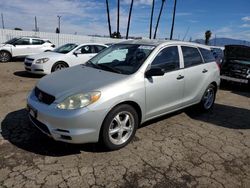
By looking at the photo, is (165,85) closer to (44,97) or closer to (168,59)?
(168,59)

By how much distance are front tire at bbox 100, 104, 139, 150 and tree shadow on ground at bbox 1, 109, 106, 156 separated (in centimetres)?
23

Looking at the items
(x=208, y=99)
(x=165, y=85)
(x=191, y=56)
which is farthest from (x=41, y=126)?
→ (x=208, y=99)

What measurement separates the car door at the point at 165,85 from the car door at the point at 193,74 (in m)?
0.22

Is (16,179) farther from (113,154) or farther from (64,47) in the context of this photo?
(64,47)

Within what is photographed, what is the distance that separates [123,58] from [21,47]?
1193 cm

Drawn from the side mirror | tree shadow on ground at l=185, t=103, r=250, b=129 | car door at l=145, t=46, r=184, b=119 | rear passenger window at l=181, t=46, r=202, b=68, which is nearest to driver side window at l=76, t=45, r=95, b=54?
tree shadow on ground at l=185, t=103, r=250, b=129

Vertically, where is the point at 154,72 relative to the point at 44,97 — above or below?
above

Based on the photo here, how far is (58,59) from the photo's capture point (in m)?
9.39

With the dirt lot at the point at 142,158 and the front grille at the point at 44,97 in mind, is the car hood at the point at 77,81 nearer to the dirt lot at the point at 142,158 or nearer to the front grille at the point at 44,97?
the front grille at the point at 44,97

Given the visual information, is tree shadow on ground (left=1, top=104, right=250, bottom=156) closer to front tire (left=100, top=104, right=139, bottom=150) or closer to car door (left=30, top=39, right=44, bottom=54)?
front tire (left=100, top=104, right=139, bottom=150)

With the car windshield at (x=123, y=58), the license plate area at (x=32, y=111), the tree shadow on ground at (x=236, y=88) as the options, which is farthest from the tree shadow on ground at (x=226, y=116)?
Answer: the license plate area at (x=32, y=111)

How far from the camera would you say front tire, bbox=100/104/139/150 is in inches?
139

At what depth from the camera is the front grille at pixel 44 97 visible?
3.49m

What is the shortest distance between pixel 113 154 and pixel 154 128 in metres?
1.30
